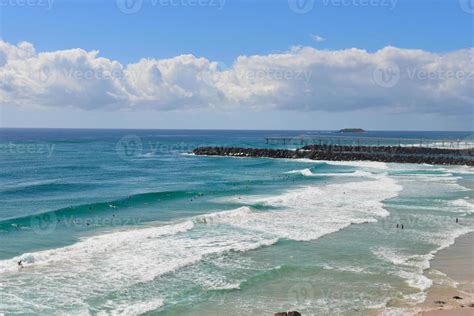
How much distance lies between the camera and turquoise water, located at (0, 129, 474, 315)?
16984 millimetres

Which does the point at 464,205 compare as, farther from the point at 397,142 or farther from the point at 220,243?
the point at 397,142

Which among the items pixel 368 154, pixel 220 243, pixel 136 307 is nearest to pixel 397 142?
pixel 368 154

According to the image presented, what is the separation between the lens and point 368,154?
8231 centimetres

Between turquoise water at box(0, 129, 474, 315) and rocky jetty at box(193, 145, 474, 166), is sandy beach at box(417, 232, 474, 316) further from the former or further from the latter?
rocky jetty at box(193, 145, 474, 166)

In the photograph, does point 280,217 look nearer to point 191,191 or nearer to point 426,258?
point 426,258

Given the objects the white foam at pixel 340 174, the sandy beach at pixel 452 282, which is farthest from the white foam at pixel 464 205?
the white foam at pixel 340 174

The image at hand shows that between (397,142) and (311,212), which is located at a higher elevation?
(397,142)

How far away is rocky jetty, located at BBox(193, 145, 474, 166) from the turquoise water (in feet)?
81.9

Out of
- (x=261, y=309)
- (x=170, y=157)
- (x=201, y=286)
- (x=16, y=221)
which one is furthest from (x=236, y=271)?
(x=170, y=157)

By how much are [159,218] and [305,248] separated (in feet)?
36.2

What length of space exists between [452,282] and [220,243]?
34.9 feet

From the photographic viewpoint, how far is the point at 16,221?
94.6 feet

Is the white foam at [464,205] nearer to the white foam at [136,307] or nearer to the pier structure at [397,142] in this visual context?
the white foam at [136,307]

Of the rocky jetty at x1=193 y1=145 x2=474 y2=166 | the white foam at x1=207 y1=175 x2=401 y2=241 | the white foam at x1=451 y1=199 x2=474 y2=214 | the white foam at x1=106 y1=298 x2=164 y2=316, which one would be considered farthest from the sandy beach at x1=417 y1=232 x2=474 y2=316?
the rocky jetty at x1=193 y1=145 x2=474 y2=166
